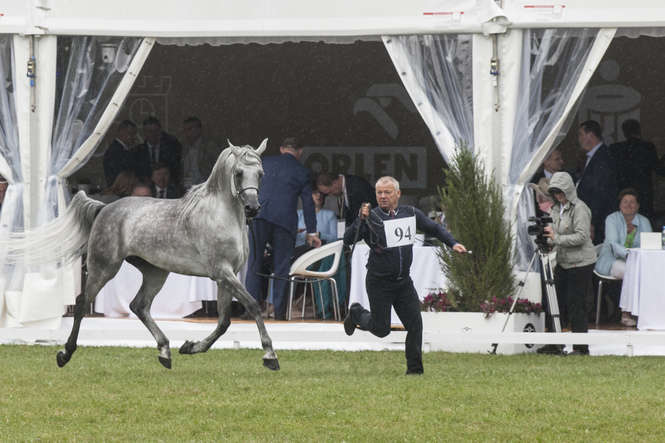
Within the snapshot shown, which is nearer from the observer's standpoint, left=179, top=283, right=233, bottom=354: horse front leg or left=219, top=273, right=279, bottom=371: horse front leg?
left=219, top=273, right=279, bottom=371: horse front leg

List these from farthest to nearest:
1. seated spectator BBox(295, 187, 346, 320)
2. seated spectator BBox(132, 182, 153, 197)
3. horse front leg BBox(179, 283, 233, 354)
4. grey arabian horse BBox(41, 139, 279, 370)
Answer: seated spectator BBox(132, 182, 153, 197) < seated spectator BBox(295, 187, 346, 320) < horse front leg BBox(179, 283, 233, 354) < grey arabian horse BBox(41, 139, 279, 370)

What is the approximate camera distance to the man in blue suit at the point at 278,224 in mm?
12477

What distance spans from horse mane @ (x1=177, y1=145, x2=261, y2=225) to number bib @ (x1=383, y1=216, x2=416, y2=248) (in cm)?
107

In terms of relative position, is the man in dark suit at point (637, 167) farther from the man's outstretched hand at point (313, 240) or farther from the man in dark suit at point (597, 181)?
the man's outstretched hand at point (313, 240)

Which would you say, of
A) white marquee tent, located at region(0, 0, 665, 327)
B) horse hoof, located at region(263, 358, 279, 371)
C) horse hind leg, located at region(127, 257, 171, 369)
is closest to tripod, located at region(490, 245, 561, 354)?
white marquee tent, located at region(0, 0, 665, 327)

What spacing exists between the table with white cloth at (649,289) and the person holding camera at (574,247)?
2.15 feet

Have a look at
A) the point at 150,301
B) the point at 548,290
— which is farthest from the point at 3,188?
the point at 548,290

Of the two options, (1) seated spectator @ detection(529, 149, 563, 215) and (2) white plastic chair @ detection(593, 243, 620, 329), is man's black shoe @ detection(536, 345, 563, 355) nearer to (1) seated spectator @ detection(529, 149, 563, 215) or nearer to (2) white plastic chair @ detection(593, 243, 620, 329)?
(2) white plastic chair @ detection(593, 243, 620, 329)

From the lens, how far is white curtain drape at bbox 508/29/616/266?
11.3 meters

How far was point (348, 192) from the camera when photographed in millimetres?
13820

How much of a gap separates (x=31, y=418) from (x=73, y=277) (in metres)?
4.55

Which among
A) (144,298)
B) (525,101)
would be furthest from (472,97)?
(144,298)

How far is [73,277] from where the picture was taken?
12.0m

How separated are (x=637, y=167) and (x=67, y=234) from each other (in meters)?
6.42
